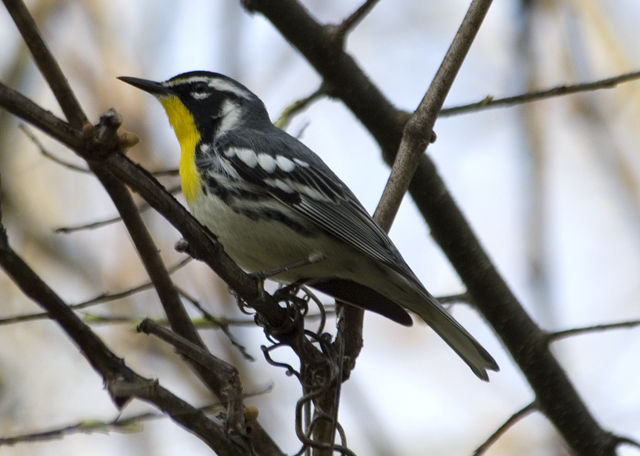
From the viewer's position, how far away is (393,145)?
3.67m

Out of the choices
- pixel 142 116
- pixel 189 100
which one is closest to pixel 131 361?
pixel 142 116

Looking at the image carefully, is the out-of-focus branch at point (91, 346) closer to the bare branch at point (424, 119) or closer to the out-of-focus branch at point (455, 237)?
the bare branch at point (424, 119)

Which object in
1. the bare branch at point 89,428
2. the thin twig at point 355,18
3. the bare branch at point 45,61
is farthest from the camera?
the thin twig at point 355,18

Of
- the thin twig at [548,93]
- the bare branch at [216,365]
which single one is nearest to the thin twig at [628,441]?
the thin twig at [548,93]

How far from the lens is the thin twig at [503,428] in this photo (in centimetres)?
306

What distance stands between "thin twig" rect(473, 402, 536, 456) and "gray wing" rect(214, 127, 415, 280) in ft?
2.29

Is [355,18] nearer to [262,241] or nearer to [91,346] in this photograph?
[262,241]

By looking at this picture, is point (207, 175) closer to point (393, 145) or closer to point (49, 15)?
point (393, 145)

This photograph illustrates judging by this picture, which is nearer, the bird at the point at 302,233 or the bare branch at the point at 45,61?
the bare branch at the point at 45,61

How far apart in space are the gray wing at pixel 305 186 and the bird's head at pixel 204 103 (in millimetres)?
230

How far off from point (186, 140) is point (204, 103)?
281mm

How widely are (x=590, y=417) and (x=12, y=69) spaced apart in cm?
412

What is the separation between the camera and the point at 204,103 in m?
4.08

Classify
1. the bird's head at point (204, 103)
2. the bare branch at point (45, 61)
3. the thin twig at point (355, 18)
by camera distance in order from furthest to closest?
the bird's head at point (204, 103), the thin twig at point (355, 18), the bare branch at point (45, 61)
